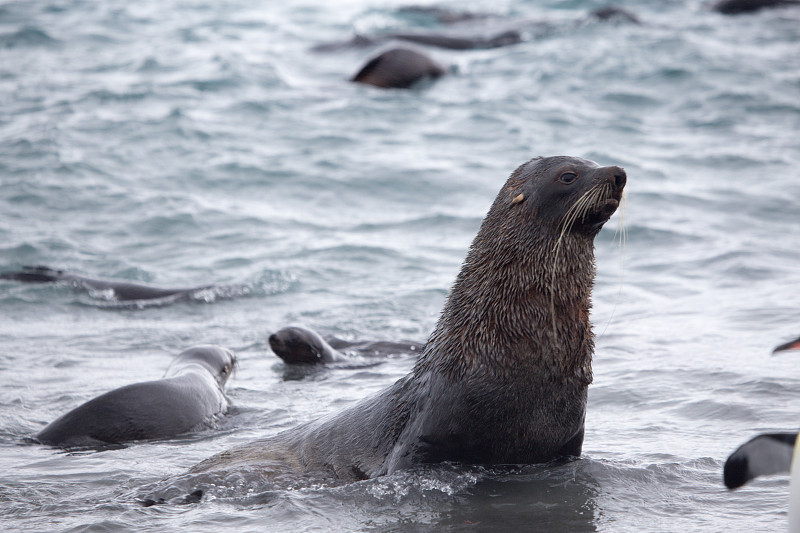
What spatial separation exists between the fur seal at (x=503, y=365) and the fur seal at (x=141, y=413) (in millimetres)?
839

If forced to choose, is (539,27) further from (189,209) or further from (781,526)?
(781,526)

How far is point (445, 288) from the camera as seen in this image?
368 inches

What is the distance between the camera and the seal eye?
511 cm

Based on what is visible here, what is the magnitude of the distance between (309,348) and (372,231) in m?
3.92

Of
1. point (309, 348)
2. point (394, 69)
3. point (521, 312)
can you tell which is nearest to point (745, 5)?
point (394, 69)

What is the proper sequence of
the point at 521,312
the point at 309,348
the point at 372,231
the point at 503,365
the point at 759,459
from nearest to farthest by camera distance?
the point at 759,459 → the point at 503,365 → the point at 521,312 → the point at 309,348 → the point at 372,231

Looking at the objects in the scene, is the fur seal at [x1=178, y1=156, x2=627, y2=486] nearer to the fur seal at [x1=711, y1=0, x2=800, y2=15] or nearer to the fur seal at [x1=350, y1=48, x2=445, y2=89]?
the fur seal at [x1=350, y1=48, x2=445, y2=89]

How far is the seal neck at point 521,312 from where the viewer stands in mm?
4887

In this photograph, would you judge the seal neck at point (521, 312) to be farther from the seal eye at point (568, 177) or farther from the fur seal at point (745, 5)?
the fur seal at point (745, 5)

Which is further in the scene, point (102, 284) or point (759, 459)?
point (102, 284)

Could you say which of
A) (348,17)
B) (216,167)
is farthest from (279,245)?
(348,17)

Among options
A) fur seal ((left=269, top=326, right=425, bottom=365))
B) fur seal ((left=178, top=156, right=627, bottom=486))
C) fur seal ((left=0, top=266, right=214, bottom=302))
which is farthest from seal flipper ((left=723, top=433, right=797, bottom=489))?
fur seal ((left=0, top=266, right=214, bottom=302))

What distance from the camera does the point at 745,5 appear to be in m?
21.2

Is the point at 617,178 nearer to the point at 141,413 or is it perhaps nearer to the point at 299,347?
the point at 141,413
